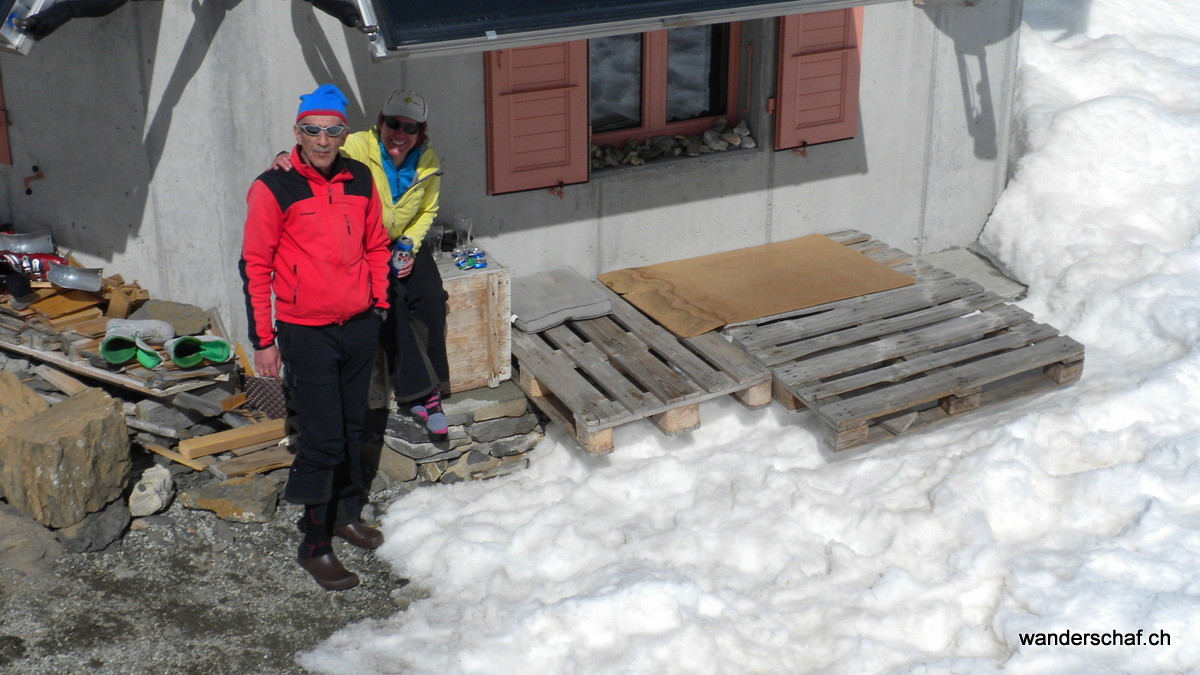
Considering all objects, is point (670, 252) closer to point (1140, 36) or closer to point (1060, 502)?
point (1060, 502)

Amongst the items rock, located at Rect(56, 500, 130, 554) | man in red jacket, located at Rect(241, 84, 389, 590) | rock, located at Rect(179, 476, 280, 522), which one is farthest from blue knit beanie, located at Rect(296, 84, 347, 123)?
rock, located at Rect(56, 500, 130, 554)

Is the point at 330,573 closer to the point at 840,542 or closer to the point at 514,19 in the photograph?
the point at 840,542

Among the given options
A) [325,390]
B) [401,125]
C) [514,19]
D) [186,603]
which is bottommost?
[186,603]

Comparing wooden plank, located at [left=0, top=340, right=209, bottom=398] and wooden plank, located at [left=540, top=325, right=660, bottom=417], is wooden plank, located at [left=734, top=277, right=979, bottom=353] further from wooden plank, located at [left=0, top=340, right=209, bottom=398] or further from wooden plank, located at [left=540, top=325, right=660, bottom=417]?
wooden plank, located at [left=0, top=340, right=209, bottom=398]

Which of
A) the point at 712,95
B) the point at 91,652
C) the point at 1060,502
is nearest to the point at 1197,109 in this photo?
the point at 712,95

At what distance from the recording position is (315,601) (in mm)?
5773

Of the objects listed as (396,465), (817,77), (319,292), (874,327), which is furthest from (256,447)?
(817,77)

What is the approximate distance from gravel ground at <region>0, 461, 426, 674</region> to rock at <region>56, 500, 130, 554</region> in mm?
42

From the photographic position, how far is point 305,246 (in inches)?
217

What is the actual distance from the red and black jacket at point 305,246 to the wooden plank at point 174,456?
1.35 meters

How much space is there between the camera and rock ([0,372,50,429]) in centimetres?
650

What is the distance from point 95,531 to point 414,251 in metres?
2.08

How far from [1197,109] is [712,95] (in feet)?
13.1

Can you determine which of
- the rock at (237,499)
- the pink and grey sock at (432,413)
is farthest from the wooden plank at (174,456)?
the pink and grey sock at (432,413)
